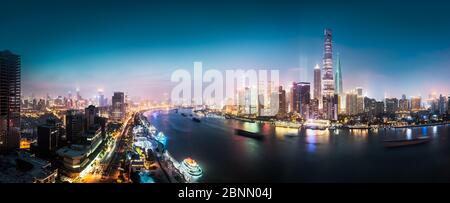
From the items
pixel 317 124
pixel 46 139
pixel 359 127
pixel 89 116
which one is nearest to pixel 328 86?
pixel 359 127

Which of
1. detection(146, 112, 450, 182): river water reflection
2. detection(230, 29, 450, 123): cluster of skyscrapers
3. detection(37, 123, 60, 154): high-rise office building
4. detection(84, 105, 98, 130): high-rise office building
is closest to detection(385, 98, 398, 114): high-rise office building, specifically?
detection(230, 29, 450, 123): cluster of skyscrapers

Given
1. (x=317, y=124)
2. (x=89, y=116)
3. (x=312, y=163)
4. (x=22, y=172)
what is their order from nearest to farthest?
(x=22, y=172) → (x=312, y=163) → (x=89, y=116) → (x=317, y=124)

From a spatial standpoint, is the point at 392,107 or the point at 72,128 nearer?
the point at 72,128

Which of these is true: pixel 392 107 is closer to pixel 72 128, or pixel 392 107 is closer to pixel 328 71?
pixel 328 71

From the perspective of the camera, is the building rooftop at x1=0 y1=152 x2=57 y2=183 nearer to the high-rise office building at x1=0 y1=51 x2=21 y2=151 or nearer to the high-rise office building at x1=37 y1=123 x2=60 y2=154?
the high-rise office building at x1=0 y1=51 x2=21 y2=151

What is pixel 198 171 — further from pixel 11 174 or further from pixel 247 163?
pixel 11 174

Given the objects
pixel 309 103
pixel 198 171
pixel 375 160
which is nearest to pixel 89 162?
pixel 198 171
